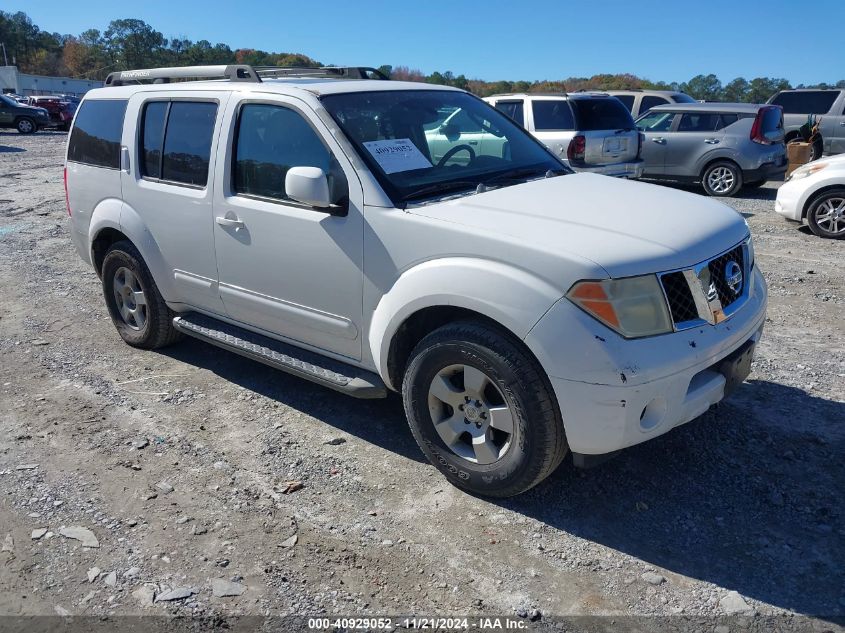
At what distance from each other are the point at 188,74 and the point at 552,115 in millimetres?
7479

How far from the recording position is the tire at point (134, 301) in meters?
5.22

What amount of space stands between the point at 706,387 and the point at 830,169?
7368mm

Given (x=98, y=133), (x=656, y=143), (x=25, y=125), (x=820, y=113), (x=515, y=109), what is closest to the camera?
(x=98, y=133)

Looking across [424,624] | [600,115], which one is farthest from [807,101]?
[424,624]

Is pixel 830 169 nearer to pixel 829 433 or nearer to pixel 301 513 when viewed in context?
pixel 829 433

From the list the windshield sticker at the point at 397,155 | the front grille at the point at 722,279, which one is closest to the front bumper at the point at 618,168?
the windshield sticker at the point at 397,155

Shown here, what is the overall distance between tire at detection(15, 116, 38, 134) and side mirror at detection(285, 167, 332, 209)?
30461 mm

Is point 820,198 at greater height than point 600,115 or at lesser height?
lesser

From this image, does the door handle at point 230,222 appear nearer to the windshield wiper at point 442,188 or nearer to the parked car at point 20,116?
the windshield wiper at point 442,188

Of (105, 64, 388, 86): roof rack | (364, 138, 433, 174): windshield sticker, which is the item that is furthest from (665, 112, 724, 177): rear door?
(364, 138, 433, 174): windshield sticker

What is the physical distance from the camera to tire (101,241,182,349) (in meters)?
5.22

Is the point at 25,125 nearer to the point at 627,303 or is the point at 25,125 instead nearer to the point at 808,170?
the point at 808,170

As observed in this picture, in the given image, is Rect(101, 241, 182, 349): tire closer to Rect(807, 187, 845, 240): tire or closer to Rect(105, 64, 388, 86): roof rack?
Rect(105, 64, 388, 86): roof rack

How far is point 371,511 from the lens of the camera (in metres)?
3.48
